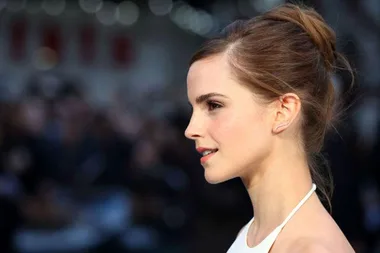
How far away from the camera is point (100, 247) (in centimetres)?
594

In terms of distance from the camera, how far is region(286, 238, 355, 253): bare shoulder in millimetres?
1802

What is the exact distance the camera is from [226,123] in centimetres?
197

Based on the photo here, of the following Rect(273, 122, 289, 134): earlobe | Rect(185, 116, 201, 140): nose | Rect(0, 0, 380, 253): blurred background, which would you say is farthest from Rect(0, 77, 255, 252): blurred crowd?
Rect(273, 122, 289, 134): earlobe

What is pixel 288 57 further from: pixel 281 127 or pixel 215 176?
pixel 215 176

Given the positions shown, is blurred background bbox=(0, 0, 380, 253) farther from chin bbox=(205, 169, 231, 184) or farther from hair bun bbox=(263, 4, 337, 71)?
chin bbox=(205, 169, 231, 184)

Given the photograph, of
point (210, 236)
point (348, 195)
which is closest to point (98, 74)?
point (210, 236)

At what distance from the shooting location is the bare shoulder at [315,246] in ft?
5.91

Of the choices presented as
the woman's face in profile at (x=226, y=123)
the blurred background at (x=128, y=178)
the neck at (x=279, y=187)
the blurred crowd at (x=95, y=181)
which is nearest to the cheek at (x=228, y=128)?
the woman's face in profile at (x=226, y=123)

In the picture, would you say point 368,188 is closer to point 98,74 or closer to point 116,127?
point 116,127

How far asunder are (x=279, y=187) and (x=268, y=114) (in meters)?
0.19

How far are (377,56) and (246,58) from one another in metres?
6.23

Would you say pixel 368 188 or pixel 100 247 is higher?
pixel 100 247

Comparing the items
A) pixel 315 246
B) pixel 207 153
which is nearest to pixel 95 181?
pixel 207 153

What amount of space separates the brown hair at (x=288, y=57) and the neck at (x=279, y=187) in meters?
0.09
